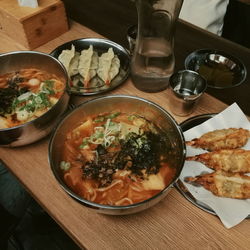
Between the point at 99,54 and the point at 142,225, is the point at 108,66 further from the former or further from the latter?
the point at 142,225

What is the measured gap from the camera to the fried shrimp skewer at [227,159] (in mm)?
1410

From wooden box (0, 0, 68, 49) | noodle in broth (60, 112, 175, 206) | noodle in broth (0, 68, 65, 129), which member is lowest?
noodle in broth (60, 112, 175, 206)

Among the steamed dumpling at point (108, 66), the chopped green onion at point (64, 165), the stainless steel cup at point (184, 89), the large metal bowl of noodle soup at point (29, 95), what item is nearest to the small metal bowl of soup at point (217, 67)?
the stainless steel cup at point (184, 89)

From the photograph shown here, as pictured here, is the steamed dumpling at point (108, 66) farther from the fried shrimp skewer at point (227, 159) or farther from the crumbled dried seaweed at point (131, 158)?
the fried shrimp skewer at point (227, 159)

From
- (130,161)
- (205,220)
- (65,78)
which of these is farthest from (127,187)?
(65,78)

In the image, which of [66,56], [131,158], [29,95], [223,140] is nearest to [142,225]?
[131,158]

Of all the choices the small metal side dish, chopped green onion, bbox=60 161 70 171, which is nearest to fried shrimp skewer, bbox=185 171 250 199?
chopped green onion, bbox=60 161 70 171

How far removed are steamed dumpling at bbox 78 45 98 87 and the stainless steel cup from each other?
21.1 inches

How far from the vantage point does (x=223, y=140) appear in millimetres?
1510

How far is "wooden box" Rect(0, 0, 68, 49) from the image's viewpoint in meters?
2.00

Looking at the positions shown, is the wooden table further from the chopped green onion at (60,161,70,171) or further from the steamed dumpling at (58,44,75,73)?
the steamed dumpling at (58,44,75,73)

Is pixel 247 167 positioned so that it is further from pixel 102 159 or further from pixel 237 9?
pixel 237 9

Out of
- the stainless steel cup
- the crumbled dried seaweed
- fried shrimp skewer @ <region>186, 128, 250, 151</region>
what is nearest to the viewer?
the crumbled dried seaweed

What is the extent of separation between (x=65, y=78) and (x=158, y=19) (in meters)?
0.59
